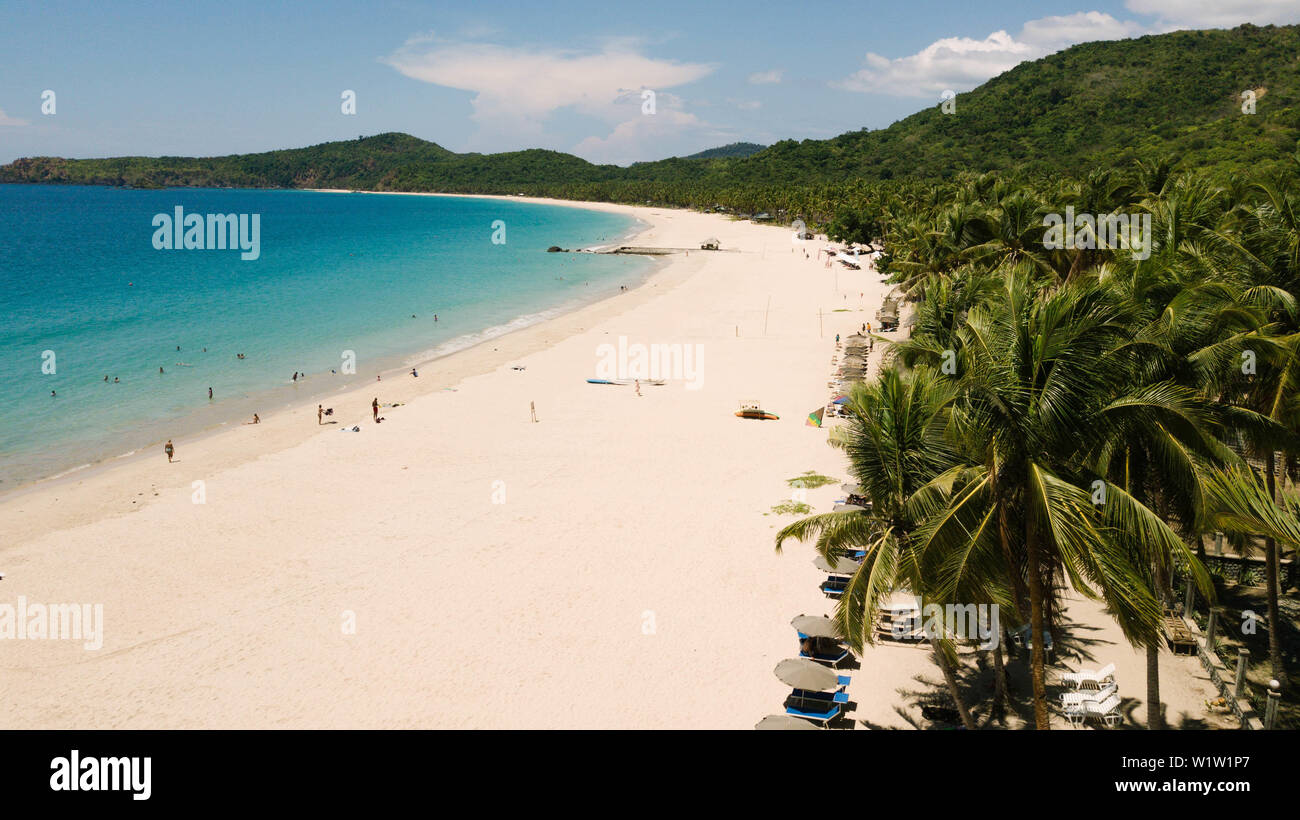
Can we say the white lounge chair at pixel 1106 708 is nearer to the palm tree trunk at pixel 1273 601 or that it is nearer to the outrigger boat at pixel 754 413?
the palm tree trunk at pixel 1273 601

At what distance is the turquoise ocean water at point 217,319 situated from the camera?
117 feet

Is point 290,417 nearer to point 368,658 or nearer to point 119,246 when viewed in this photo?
point 368,658

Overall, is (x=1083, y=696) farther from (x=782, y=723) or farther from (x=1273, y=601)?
(x=782, y=723)

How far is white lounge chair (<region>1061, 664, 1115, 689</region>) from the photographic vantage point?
13656 millimetres

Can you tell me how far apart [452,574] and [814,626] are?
9.66 metres

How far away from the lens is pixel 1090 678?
13641 mm

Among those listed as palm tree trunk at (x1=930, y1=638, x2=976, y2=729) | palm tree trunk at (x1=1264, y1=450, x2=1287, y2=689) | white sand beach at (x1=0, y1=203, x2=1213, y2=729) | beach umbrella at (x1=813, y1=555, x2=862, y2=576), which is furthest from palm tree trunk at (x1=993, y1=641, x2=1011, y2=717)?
palm tree trunk at (x1=1264, y1=450, x2=1287, y2=689)

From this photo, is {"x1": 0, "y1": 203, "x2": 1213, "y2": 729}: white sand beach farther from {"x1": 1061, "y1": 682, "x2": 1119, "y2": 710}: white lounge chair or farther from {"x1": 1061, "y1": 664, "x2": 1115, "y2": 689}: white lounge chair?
{"x1": 1061, "y1": 682, "x2": 1119, "y2": 710}: white lounge chair

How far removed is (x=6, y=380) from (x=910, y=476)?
4947 cm

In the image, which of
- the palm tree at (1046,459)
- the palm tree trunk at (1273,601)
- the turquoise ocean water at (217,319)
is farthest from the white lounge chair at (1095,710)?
the turquoise ocean water at (217,319)

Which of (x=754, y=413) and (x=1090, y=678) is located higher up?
(x=754, y=413)

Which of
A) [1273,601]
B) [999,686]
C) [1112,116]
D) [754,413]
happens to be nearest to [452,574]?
[999,686]

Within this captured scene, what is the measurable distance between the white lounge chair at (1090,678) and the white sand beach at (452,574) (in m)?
0.62
